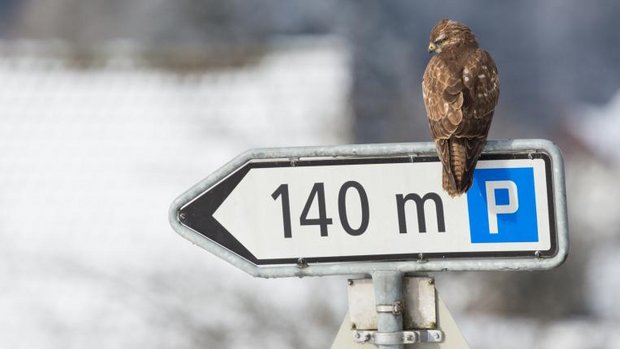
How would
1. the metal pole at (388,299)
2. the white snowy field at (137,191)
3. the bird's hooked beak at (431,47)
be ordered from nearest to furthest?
the metal pole at (388,299) → the bird's hooked beak at (431,47) → the white snowy field at (137,191)

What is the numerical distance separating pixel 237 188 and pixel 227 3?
3106 centimetres

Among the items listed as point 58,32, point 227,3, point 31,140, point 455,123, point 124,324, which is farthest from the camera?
point 58,32

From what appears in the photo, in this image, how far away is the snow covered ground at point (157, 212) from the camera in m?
10.4

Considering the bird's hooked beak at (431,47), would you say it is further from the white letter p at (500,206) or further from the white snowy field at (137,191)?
the white snowy field at (137,191)

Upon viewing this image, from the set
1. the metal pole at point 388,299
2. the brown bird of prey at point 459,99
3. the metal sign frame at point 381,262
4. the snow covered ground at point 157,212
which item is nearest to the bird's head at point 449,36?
the brown bird of prey at point 459,99

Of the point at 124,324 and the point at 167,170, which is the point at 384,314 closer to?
the point at 124,324

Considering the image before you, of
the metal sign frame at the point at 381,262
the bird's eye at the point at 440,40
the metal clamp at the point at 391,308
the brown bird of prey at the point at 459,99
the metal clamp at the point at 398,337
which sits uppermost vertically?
the bird's eye at the point at 440,40

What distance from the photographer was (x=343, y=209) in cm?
398

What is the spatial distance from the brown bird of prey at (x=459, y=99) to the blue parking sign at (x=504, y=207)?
6 cm

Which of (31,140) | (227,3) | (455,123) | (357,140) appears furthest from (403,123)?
(227,3)

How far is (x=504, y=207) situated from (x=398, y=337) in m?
0.45

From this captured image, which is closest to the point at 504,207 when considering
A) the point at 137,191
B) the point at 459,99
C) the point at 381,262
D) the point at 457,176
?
the point at 457,176

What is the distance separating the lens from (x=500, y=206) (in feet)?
13.0

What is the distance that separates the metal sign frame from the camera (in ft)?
12.9
